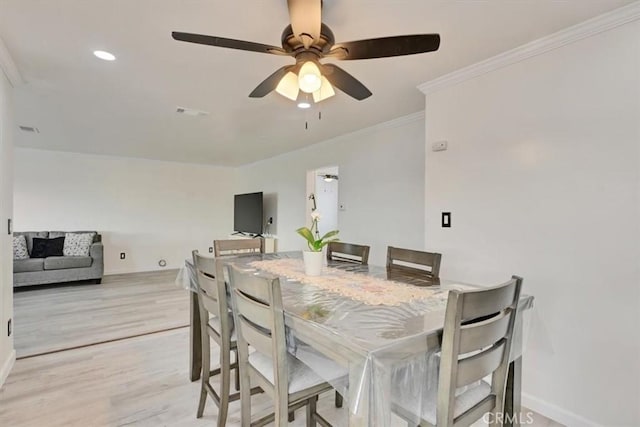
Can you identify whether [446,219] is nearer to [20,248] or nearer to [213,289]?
[213,289]

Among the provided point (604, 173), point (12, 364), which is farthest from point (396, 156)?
point (12, 364)

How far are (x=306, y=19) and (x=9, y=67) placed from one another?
2.31 meters

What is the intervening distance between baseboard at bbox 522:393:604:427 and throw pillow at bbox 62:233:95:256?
620cm

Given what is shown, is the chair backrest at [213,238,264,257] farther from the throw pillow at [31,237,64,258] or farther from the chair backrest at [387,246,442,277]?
the throw pillow at [31,237,64,258]

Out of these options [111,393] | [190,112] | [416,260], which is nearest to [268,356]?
[416,260]

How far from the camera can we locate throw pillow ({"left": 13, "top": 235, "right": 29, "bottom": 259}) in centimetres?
491

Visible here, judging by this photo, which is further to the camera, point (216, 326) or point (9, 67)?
point (9, 67)

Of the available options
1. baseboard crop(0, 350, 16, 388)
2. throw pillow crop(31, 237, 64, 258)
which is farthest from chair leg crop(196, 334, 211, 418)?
throw pillow crop(31, 237, 64, 258)

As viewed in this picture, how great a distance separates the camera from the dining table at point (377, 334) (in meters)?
0.97

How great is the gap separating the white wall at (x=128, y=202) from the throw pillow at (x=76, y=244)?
0.53 meters

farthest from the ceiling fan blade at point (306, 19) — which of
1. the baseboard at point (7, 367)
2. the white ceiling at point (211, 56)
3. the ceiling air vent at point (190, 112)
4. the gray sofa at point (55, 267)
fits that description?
the gray sofa at point (55, 267)

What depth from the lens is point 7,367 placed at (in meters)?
2.37

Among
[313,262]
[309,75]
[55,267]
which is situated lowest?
[55,267]

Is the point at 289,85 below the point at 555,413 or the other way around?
the other way around
